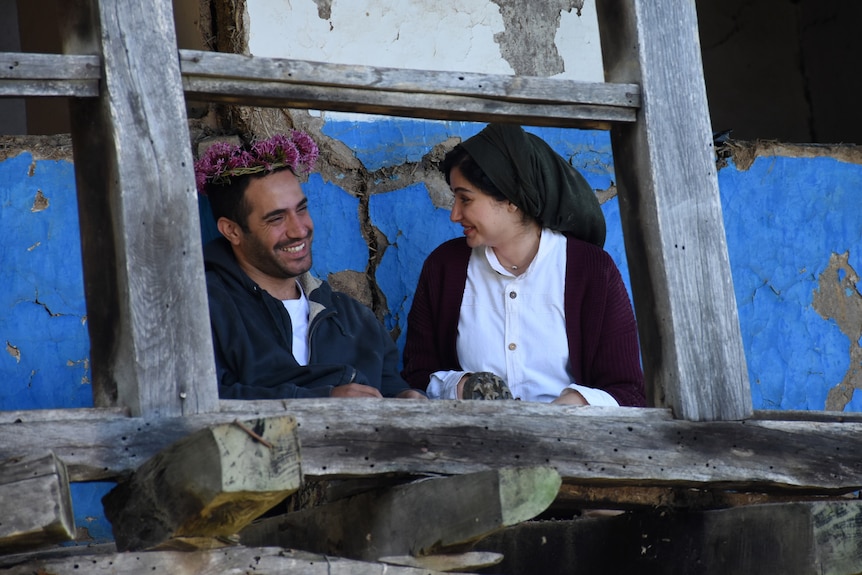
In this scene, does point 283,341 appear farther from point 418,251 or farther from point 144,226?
point 144,226

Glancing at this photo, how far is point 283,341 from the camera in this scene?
4406mm

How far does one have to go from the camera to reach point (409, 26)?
16.6 feet

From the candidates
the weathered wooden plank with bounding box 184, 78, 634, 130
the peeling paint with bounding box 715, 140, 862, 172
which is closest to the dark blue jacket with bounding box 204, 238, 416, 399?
the weathered wooden plank with bounding box 184, 78, 634, 130

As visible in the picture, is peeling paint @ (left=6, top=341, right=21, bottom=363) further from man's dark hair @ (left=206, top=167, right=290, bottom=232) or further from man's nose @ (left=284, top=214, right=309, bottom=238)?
man's nose @ (left=284, top=214, right=309, bottom=238)

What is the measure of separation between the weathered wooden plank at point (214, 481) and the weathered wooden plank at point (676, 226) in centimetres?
121

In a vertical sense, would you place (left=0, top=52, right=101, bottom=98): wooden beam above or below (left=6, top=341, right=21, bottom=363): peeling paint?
above

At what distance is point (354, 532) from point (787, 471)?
3.70ft

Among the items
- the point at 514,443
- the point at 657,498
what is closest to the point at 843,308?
the point at 657,498

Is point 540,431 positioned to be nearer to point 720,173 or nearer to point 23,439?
point 23,439

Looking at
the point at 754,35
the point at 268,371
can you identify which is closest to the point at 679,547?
the point at 268,371

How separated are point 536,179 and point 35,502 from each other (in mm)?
2558

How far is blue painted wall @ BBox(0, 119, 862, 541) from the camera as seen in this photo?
447 centimetres

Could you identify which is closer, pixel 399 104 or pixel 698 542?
pixel 399 104

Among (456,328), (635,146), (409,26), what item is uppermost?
(409,26)
